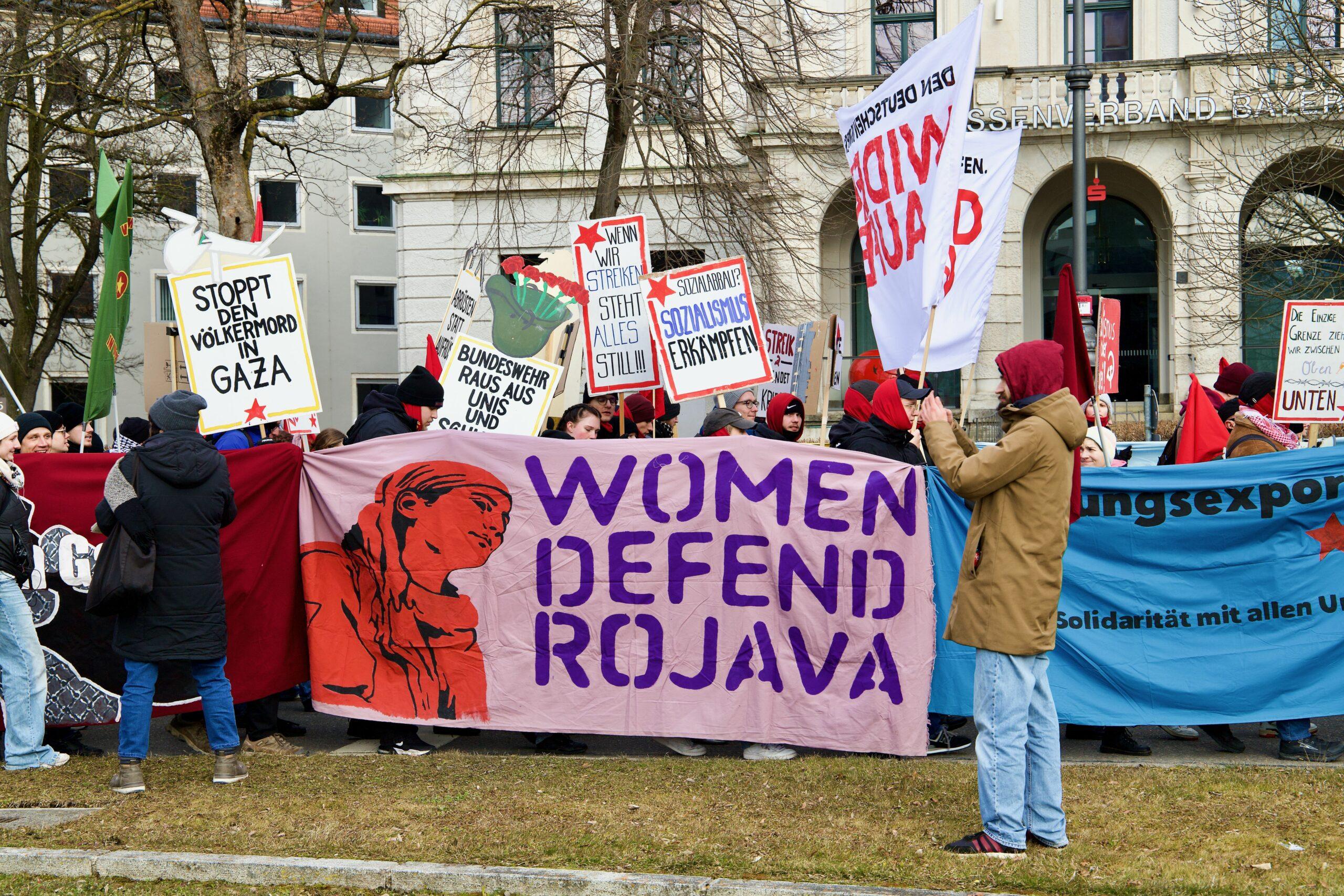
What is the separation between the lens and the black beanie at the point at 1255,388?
888 cm

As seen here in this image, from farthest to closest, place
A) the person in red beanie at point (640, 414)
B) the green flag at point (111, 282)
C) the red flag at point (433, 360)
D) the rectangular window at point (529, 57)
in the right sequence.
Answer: the rectangular window at point (529, 57), the red flag at point (433, 360), the person in red beanie at point (640, 414), the green flag at point (111, 282)

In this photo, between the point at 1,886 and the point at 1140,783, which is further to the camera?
the point at 1140,783

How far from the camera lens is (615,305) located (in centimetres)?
995

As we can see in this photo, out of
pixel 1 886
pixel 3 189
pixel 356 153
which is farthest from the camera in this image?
pixel 356 153

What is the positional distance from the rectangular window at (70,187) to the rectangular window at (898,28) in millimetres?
14446

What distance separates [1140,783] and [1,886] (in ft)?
16.2

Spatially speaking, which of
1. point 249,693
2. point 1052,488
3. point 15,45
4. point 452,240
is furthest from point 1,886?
point 452,240

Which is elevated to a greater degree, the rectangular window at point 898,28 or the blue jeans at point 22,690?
the rectangular window at point 898,28

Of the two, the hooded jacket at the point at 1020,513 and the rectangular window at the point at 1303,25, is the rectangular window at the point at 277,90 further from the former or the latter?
the hooded jacket at the point at 1020,513

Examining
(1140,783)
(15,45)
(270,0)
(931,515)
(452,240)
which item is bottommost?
(1140,783)

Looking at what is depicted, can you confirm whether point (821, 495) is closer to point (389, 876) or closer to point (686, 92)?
point (389, 876)

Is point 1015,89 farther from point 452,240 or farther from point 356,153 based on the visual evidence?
point 356,153

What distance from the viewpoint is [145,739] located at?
259 inches

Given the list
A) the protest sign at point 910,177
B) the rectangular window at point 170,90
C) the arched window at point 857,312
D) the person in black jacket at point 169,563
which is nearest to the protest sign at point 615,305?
the protest sign at point 910,177
